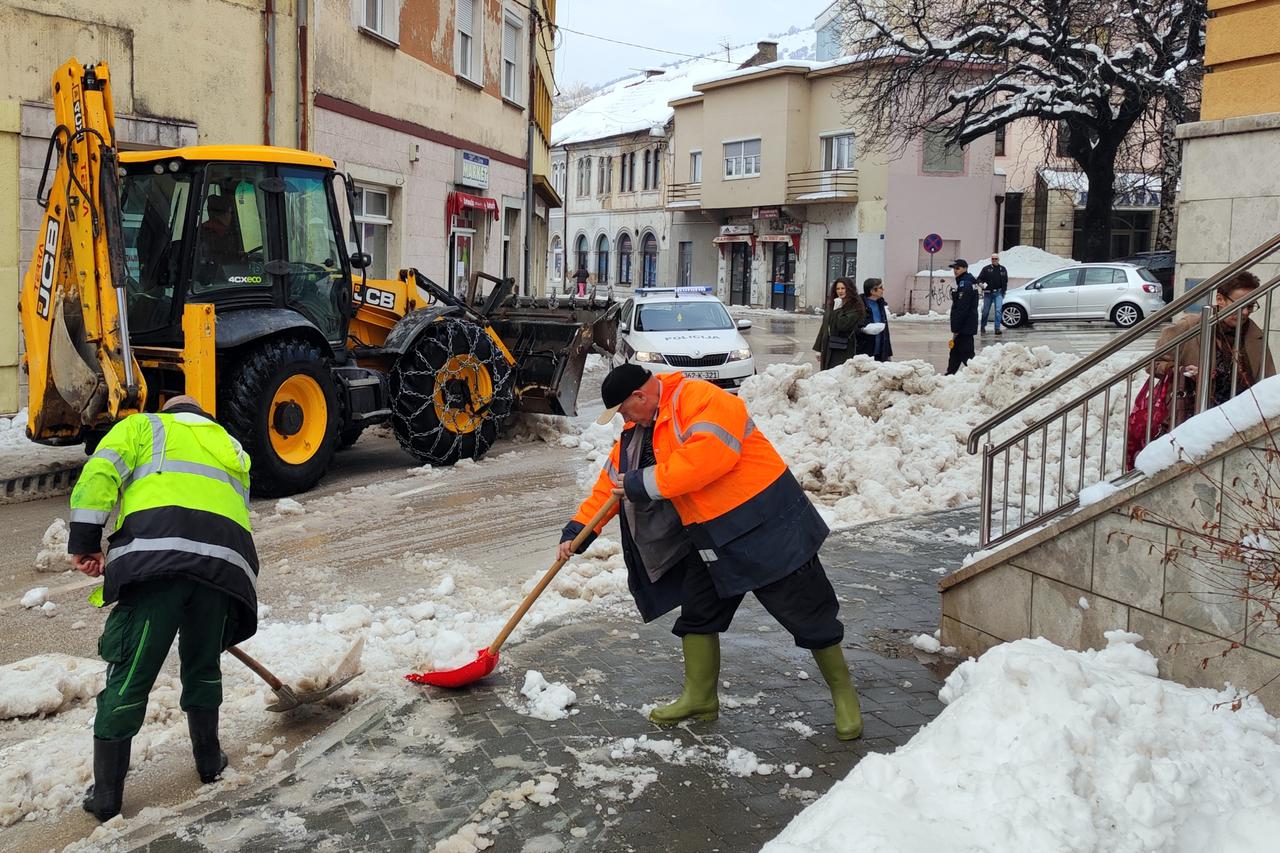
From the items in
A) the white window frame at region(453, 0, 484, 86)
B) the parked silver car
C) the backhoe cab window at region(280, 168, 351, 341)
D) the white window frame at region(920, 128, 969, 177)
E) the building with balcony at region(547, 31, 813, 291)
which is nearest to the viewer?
the backhoe cab window at region(280, 168, 351, 341)

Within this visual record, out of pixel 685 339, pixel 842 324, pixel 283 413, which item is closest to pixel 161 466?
pixel 283 413

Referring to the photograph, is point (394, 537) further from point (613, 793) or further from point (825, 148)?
point (825, 148)

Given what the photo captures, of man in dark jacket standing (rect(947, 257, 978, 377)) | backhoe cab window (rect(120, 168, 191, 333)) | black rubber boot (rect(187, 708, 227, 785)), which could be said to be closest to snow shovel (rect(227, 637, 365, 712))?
black rubber boot (rect(187, 708, 227, 785))

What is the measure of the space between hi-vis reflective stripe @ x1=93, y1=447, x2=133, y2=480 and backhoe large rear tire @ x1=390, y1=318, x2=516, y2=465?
705 cm

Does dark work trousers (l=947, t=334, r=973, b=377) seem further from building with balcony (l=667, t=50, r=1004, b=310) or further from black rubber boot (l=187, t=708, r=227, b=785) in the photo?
building with balcony (l=667, t=50, r=1004, b=310)

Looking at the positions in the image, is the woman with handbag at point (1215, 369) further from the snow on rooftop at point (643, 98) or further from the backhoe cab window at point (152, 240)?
the snow on rooftop at point (643, 98)

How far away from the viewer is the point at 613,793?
14.9 ft

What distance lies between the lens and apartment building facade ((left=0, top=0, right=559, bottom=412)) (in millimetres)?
13266

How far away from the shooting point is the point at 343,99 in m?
17.0

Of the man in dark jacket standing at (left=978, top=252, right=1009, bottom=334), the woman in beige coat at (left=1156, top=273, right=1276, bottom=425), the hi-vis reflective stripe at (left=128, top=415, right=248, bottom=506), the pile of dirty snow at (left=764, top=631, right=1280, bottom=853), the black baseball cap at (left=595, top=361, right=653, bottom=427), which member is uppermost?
the man in dark jacket standing at (left=978, top=252, right=1009, bottom=334)

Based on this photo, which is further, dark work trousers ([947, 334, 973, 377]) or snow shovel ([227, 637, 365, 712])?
dark work trousers ([947, 334, 973, 377])

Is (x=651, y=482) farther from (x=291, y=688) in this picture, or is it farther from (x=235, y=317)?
(x=235, y=317)

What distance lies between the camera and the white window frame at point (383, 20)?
57.9 ft

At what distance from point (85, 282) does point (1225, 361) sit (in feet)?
24.9
